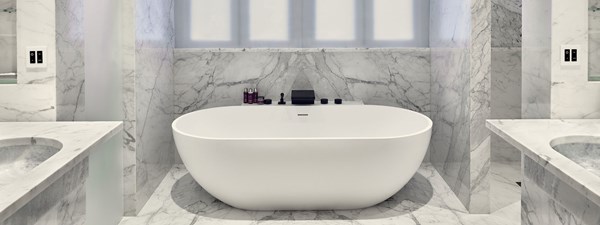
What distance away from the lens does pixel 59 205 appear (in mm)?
1459

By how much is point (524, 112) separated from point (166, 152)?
8.45 feet

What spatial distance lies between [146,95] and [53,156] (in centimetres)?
189

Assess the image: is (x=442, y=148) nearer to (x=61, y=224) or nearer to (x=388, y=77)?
(x=388, y=77)

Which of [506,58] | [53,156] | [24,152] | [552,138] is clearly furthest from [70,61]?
[506,58]

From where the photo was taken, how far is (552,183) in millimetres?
1617

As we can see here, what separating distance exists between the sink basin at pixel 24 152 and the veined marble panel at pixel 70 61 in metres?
0.54

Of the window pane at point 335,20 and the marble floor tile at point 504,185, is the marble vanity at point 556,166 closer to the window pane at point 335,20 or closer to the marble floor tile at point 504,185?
the marble floor tile at point 504,185

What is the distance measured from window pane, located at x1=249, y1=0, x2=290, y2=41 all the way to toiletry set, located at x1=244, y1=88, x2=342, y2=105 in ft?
1.55

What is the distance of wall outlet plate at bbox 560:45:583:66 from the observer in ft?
6.90

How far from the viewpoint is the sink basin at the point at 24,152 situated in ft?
5.09

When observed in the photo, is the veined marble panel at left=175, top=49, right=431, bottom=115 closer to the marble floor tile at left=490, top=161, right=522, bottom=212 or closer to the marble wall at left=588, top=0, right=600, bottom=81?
the marble floor tile at left=490, top=161, right=522, bottom=212

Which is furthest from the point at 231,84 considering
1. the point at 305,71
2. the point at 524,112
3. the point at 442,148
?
the point at 524,112

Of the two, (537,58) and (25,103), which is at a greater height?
(537,58)

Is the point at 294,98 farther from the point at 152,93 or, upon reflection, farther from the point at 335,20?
the point at 152,93
